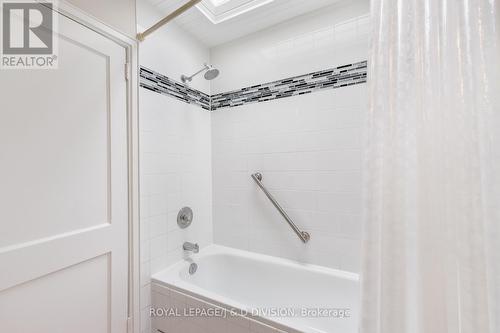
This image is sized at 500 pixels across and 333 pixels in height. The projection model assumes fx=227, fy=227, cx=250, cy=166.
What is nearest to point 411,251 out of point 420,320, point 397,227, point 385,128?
point 397,227

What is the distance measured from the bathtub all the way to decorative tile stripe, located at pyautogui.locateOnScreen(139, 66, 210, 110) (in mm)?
1238

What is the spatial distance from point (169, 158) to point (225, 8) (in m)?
1.16

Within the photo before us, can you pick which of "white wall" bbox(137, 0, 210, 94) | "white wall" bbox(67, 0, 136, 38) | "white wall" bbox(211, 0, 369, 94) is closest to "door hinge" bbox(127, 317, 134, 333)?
"white wall" bbox(137, 0, 210, 94)

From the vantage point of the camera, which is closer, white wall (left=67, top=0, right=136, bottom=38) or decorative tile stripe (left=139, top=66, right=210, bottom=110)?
white wall (left=67, top=0, right=136, bottom=38)

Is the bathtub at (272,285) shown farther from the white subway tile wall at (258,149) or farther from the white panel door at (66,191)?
the white panel door at (66,191)

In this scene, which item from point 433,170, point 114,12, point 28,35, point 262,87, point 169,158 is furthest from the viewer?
point 262,87

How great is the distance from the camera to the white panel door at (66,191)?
892mm

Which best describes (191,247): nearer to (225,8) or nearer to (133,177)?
(133,177)

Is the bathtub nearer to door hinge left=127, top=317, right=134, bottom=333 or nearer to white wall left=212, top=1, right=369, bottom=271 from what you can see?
white wall left=212, top=1, right=369, bottom=271

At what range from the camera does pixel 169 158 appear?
163cm

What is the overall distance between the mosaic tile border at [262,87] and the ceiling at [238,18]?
0.45m

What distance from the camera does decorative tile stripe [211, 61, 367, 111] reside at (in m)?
1.50

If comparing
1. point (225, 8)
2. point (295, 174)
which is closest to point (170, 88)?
point (225, 8)

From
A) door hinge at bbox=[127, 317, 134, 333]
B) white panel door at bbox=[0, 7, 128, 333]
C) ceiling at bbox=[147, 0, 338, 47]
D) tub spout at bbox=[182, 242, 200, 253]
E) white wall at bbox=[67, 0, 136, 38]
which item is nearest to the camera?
white panel door at bbox=[0, 7, 128, 333]
